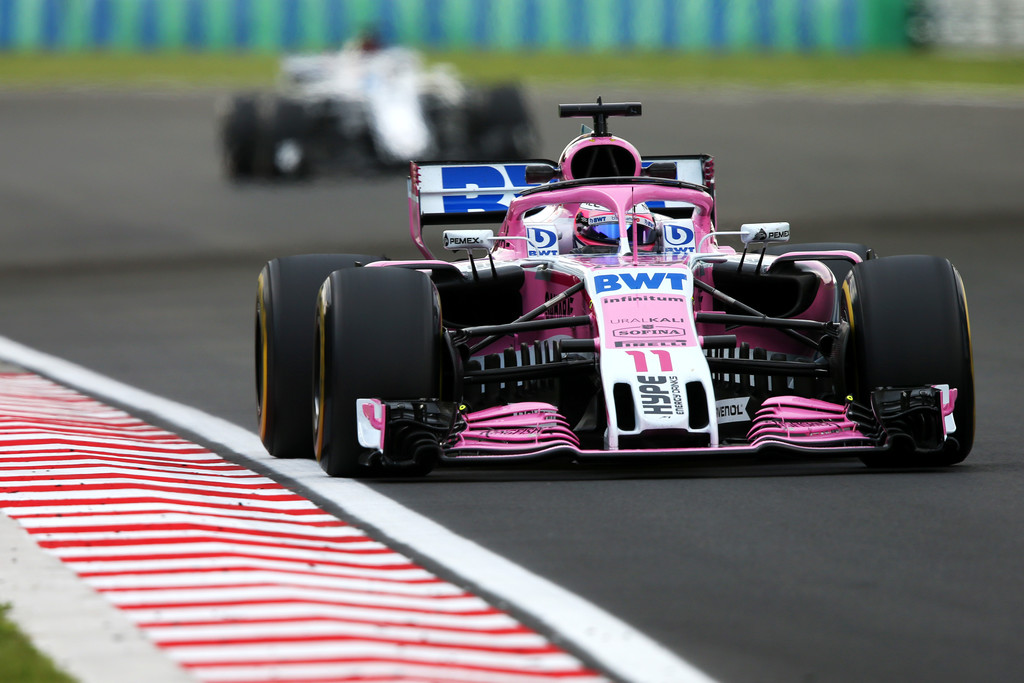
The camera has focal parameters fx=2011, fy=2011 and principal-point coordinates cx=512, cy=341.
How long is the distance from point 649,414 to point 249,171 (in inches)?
789

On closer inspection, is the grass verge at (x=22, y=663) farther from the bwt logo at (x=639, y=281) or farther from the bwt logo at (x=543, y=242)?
the bwt logo at (x=543, y=242)

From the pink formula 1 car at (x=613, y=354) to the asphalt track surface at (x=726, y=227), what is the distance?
0.58 ft

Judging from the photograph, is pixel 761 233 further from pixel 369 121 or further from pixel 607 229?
pixel 369 121

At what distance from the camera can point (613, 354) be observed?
7.88 meters

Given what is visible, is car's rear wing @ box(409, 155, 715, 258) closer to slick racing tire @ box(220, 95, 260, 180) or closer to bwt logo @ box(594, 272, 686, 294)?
bwt logo @ box(594, 272, 686, 294)

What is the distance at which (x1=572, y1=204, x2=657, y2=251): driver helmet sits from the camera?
361 inches

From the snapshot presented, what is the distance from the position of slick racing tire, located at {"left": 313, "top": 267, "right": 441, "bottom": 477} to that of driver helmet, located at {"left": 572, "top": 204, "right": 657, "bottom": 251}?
1427 millimetres

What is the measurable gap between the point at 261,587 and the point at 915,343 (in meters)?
3.29

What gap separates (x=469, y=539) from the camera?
21.6 feet

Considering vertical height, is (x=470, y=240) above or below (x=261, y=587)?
above

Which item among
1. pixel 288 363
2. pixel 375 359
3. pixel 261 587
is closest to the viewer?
pixel 261 587

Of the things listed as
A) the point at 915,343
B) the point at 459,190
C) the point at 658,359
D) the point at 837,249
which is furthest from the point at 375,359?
the point at 459,190

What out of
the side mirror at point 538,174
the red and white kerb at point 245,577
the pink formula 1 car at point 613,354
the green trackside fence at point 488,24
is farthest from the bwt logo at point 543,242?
the green trackside fence at point 488,24

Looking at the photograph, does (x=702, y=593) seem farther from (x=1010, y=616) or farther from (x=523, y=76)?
(x=523, y=76)
